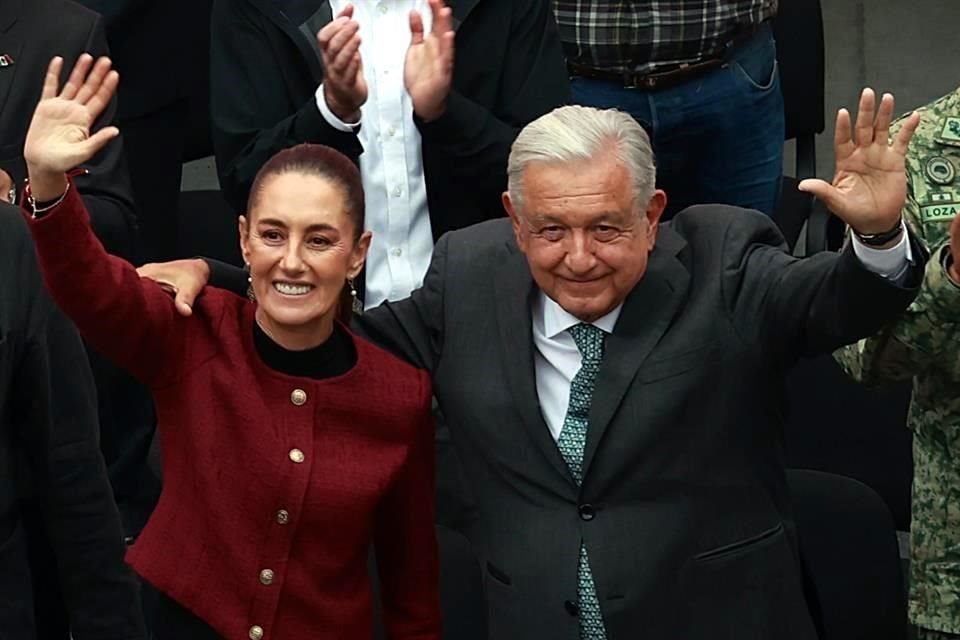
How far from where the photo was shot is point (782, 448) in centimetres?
322

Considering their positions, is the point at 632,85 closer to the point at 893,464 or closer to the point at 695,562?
the point at 893,464

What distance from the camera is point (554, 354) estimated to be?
3.21 meters

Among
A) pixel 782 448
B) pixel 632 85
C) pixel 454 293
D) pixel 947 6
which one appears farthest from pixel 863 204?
pixel 947 6

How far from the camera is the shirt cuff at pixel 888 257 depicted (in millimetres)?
2902

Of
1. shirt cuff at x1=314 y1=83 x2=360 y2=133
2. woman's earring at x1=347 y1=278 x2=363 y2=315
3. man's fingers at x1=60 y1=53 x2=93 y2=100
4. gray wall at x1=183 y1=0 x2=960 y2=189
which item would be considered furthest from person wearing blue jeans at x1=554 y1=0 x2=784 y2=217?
gray wall at x1=183 y1=0 x2=960 y2=189

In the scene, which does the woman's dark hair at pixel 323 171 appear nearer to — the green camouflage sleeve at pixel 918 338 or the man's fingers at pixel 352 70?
the man's fingers at pixel 352 70

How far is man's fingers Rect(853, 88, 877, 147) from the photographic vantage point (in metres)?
2.91

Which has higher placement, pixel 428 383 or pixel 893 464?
pixel 428 383

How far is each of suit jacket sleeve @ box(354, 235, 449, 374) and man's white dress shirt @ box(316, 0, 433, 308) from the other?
0.51 m

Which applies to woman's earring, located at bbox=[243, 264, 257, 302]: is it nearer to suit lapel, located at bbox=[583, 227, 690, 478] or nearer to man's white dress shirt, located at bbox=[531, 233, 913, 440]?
man's white dress shirt, located at bbox=[531, 233, 913, 440]

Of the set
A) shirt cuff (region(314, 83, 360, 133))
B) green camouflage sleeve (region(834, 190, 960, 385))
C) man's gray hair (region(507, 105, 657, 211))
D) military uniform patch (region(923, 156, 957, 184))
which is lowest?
green camouflage sleeve (region(834, 190, 960, 385))

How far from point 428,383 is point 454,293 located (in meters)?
0.16

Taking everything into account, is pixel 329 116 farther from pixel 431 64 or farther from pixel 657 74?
pixel 657 74

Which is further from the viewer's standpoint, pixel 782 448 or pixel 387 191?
pixel 387 191
